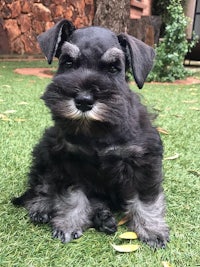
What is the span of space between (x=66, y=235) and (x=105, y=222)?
0.24 meters

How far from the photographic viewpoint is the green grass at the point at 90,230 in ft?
6.99

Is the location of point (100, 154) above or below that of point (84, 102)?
below

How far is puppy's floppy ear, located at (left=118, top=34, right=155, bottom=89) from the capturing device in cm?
240

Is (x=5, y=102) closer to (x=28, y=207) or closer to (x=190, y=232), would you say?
(x=28, y=207)

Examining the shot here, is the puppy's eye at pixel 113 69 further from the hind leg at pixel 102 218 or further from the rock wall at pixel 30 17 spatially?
the rock wall at pixel 30 17

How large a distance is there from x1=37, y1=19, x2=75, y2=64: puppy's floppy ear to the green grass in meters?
1.00

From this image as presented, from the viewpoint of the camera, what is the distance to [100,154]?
2.30 m

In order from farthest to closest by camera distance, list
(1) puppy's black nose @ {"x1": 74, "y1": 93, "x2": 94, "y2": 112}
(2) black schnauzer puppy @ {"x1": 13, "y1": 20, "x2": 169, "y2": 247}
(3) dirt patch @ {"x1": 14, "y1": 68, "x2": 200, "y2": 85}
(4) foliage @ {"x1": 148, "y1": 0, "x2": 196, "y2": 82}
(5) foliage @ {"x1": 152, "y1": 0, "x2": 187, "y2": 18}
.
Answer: (5) foliage @ {"x1": 152, "y1": 0, "x2": 187, "y2": 18} → (3) dirt patch @ {"x1": 14, "y1": 68, "x2": 200, "y2": 85} → (4) foliage @ {"x1": 148, "y1": 0, "x2": 196, "y2": 82} → (2) black schnauzer puppy @ {"x1": 13, "y1": 20, "x2": 169, "y2": 247} → (1) puppy's black nose @ {"x1": 74, "y1": 93, "x2": 94, "y2": 112}

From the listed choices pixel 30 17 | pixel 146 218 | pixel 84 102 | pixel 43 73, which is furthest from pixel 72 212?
pixel 30 17

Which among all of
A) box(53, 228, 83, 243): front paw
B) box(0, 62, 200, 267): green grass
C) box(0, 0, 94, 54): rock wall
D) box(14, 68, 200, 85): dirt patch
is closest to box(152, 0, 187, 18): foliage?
box(0, 0, 94, 54): rock wall

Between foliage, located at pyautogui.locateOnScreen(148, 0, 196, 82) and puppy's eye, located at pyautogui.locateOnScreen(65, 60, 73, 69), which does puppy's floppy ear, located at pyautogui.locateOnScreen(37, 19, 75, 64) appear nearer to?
puppy's eye, located at pyautogui.locateOnScreen(65, 60, 73, 69)

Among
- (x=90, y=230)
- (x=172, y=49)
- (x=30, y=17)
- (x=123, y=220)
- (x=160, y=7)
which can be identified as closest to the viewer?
(x=90, y=230)

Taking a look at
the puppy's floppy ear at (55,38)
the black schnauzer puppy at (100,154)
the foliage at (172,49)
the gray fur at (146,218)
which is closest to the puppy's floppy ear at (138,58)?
the black schnauzer puppy at (100,154)

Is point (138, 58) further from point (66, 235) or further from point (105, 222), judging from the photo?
point (66, 235)
